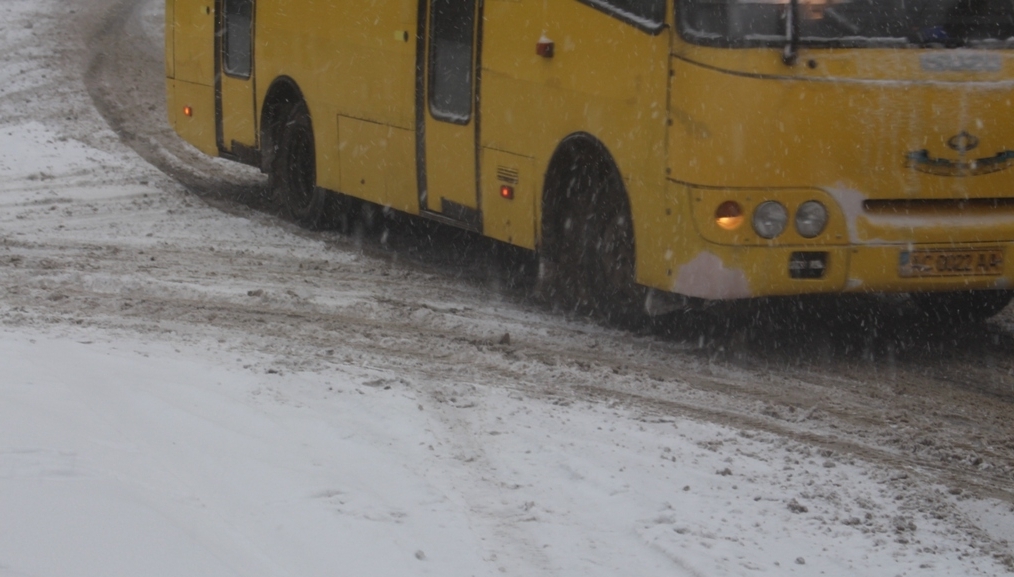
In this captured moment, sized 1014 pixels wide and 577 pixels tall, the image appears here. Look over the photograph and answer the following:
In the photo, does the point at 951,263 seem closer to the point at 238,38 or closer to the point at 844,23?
the point at 844,23

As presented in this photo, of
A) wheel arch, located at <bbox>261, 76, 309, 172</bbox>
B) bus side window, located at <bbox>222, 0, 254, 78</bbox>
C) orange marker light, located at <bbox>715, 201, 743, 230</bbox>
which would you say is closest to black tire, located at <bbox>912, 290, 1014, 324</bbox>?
orange marker light, located at <bbox>715, 201, 743, 230</bbox>

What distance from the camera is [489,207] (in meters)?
9.40

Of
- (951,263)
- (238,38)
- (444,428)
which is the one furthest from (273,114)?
(444,428)

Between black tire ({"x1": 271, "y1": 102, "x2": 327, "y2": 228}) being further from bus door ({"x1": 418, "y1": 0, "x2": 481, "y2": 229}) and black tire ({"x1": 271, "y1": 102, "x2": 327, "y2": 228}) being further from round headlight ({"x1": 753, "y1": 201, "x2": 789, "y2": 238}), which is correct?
round headlight ({"x1": 753, "y1": 201, "x2": 789, "y2": 238})

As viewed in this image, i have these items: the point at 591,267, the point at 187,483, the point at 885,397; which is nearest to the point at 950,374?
the point at 885,397

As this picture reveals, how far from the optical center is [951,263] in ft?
25.7

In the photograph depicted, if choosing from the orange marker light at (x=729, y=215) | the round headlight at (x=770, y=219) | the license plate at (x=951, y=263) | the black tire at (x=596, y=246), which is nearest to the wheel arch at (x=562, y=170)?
the black tire at (x=596, y=246)

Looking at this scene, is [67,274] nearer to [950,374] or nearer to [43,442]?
[43,442]

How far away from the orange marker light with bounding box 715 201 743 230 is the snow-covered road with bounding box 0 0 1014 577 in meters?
0.76

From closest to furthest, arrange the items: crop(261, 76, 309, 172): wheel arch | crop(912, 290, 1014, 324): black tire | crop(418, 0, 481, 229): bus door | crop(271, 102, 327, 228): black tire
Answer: crop(912, 290, 1014, 324): black tire, crop(418, 0, 481, 229): bus door, crop(271, 102, 327, 228): black tire, crop(261, 76, 309, 172): wheel arch

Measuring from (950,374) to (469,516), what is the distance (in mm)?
3589

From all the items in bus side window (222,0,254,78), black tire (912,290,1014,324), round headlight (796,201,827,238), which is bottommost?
black tire (912,290,1014,324)

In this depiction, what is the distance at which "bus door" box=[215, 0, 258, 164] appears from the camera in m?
12.8

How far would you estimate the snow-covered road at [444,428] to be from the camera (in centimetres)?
484
